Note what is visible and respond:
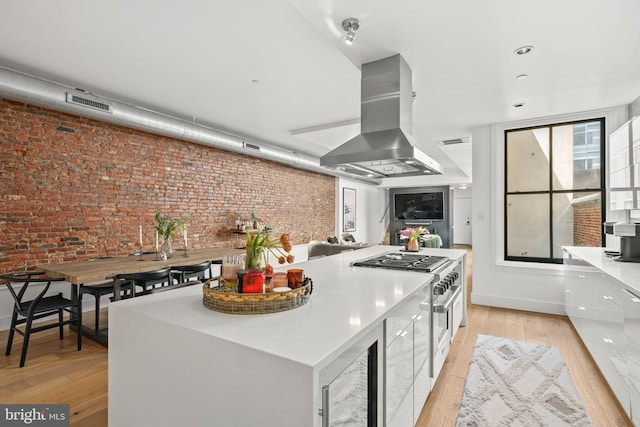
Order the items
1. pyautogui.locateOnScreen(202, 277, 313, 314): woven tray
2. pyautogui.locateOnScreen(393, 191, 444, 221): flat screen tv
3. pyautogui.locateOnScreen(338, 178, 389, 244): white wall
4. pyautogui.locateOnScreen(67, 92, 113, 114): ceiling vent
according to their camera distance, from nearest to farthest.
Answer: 1. pyautogui.locateOnScreen(202, 277, 313, 314): woven tray
2. pyautogui.locateOnScreen(67, 92, 113, 114): ceiling vent
3. pyautogui.locateOnScreen(338, 178, 389, 244): white wall
4. pyautogui.locateOnScreen(393, 191, 444, 221): flat screen tv

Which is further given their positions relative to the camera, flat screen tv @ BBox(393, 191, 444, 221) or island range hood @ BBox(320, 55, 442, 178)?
flat screen tv @ BBox(393, 191, 444, 221)

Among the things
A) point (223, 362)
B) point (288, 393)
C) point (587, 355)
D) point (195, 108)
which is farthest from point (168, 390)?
point (195, 108)

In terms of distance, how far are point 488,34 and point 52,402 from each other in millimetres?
3991

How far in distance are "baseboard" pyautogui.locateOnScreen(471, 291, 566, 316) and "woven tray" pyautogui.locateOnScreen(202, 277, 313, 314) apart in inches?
159

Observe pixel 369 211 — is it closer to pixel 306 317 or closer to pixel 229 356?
pixel 306 317

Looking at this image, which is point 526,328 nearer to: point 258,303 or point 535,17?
point 535,17

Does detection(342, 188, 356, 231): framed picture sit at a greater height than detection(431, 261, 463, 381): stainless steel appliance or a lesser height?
greater

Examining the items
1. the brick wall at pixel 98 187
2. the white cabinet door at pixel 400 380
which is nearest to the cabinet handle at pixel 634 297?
the white cabinet door at pixel 400 380

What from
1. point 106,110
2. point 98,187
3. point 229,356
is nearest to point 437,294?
point 229,356

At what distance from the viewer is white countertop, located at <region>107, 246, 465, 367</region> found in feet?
3.19

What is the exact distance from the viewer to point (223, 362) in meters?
1.00

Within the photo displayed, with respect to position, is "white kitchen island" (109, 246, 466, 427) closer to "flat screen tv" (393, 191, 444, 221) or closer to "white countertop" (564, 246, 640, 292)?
"white countertop" (564, 246, 640, 292)

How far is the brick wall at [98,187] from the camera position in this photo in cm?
341

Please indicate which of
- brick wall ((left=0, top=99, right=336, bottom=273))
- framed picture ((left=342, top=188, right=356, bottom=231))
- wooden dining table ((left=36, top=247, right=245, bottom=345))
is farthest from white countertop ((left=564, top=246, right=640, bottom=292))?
framed picture ((left=342, top=188, right=356, bottom=231))
